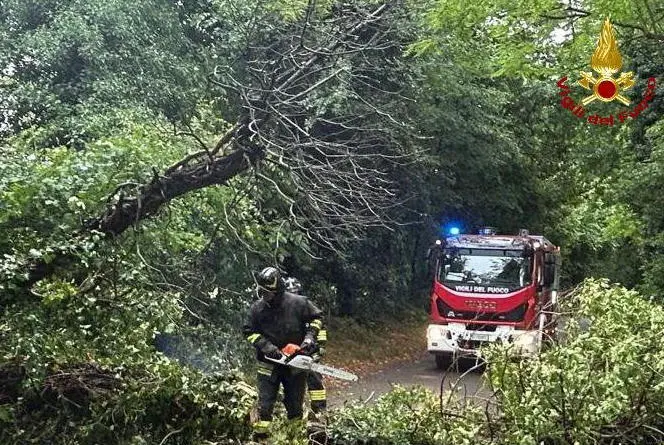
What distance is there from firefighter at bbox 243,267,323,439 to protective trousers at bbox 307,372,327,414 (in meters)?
0.38

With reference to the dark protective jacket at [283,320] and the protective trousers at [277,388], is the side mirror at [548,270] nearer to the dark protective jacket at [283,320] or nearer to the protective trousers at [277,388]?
the dark protective jacket at [283,320]

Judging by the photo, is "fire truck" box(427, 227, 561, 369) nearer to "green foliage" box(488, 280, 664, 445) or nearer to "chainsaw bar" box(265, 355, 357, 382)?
"chainsaw bar" box(265, 355, 357, 382)

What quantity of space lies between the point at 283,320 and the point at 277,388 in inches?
23.9

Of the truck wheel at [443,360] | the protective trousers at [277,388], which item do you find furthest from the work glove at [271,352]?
the truck wheel at [443,360]

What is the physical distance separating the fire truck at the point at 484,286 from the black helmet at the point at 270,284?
24.3ft

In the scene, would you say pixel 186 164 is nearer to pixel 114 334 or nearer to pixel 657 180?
pixel 114 334

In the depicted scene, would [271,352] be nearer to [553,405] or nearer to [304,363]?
[304,363]

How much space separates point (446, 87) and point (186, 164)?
1132 cm

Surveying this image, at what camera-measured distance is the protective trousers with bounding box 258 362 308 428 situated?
6.87 metres

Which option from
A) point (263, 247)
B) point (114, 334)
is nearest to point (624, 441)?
point (114, 334)

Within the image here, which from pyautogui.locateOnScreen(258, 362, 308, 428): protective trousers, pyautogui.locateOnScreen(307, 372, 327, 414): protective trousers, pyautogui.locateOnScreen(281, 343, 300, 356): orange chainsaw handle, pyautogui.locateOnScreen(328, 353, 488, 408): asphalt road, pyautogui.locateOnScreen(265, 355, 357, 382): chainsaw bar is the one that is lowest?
pyautogui.locateOnScreen(328, 353, 488, 408): asphalt road

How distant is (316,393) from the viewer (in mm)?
7590

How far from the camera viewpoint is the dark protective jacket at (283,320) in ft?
23.3

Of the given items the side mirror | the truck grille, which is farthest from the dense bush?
the side mirror
